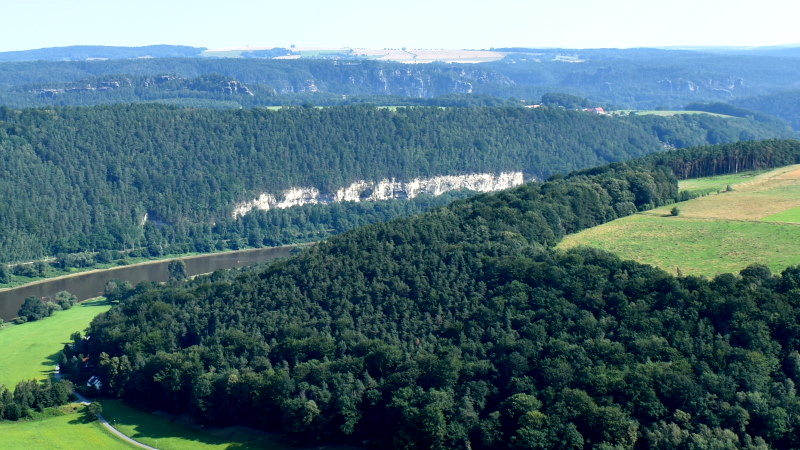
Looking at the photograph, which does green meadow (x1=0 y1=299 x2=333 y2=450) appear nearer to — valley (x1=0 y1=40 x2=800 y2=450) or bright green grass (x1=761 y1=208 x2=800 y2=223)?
valley (x1=0 y1=40 x2=800 y2=450)

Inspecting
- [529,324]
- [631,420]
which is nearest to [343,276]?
[529,324]

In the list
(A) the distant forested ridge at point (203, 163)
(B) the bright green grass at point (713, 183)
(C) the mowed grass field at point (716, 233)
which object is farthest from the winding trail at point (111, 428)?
(A) the distant forested ridge at point (203, 163)

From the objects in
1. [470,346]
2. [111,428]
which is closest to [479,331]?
[470,346]

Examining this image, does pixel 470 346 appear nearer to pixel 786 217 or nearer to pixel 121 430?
pixel 121 430

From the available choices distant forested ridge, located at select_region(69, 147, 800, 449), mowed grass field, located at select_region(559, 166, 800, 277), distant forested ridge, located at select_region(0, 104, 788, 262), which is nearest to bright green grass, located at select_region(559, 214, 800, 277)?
mowed grass field, located at select_region(559, 166, 800, 277)

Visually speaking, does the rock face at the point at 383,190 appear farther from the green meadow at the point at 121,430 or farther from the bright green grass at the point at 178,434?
the bright green grass at the point at 178,434

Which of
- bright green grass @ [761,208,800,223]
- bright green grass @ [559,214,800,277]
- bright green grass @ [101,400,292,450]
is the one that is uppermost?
bright green grass @ [761,208,800,223]
